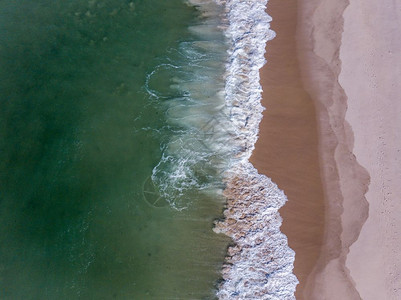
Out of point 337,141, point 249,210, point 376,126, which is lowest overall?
point 249,210

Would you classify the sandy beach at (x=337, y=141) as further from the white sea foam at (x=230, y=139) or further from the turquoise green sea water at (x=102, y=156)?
the turquoise green sea water at (x=102, y=156)

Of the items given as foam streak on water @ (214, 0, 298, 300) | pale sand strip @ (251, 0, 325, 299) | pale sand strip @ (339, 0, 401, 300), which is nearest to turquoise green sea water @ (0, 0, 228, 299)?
foam streak on water @ (214, 0, 298, 300)

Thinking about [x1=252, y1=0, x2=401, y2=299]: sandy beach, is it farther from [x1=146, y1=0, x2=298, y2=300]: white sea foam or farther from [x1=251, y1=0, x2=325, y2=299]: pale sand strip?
[x1=146, y1=0, x2=298, y2=300]: white sea foam

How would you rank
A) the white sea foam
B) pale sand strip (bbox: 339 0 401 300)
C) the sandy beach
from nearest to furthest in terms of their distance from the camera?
1. pale sand strip (bbox: 339 0 401 300)
2. the sandy beach
3. the white sea foam

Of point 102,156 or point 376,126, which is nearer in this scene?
point 376,126

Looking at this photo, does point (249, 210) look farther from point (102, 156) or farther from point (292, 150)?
point (102, 156)

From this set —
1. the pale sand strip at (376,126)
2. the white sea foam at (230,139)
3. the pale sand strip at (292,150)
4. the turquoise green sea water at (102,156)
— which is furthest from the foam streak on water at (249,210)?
the pale sand strip at (376,126)

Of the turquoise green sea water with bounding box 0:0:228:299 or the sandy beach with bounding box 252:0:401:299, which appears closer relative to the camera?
the sandy beach with bounding box 252:0:401:299

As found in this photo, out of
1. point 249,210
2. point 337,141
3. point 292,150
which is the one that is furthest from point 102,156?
point 337,141
